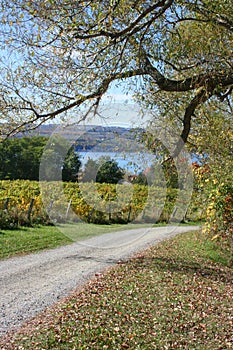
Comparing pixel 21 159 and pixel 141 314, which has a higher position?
pixel 21 159

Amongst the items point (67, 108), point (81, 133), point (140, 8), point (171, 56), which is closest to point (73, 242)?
point (81, 133)

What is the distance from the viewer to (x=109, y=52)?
791 centimetres

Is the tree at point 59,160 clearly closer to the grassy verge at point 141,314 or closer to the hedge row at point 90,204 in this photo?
the hedge row at point 90,204

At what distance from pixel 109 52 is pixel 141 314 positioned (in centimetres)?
458

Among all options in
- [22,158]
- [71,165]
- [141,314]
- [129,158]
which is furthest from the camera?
[22,158]

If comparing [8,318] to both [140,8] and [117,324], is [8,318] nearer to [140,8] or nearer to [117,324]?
[117,324]

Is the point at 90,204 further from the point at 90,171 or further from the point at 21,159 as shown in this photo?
the point at 21,159

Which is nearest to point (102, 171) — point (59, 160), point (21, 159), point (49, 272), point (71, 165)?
point (71, 165)

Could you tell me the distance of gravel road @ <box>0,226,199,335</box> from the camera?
7001 millimetres

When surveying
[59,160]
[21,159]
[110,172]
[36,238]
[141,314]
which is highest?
[21,159]

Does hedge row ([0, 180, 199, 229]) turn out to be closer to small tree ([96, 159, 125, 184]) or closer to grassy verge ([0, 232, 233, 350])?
small tree ([96, 159, 125, 184])

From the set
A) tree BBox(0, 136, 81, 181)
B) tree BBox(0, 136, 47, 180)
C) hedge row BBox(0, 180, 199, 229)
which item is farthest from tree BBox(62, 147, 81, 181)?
tree BBox(0, 136, 47, 180)

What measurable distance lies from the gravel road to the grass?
44cm

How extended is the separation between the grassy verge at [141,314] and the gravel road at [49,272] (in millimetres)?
384
